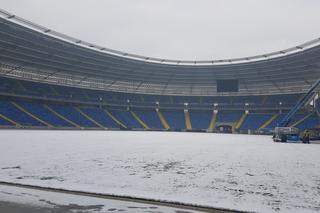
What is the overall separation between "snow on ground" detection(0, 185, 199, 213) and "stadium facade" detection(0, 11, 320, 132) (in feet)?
144

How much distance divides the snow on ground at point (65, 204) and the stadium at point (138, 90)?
37386 millimetres

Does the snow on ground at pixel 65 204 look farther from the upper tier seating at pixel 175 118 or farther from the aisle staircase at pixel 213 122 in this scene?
the upper tier seating at pixel 175 118

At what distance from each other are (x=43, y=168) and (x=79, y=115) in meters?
52.3

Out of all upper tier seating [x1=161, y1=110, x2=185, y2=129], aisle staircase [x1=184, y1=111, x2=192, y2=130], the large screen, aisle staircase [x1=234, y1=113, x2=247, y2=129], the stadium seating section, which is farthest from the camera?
the large screen

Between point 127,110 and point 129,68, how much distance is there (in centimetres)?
1180

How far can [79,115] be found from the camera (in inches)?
2361

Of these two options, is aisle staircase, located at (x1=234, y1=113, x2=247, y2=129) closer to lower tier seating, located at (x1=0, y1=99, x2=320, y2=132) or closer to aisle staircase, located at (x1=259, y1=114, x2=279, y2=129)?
lower tier seating, located at (x1=0, y1=99, x2=320, y2=132)

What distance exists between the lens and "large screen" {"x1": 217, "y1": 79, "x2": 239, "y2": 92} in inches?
2817

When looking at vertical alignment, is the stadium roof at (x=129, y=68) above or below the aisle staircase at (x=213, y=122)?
above

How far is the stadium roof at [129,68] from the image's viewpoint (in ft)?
170

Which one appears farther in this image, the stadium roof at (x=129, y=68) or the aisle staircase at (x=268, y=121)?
the aisle staircase at (x=268, y=121)

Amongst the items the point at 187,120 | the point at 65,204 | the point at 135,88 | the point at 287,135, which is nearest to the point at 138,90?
the point at 135,88

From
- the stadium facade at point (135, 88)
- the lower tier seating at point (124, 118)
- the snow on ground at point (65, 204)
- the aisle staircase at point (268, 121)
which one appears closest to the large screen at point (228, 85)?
the stadium facade at point (135, 88)

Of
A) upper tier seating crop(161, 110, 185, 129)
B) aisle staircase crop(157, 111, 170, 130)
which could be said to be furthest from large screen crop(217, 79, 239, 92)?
aisle staircase crop(157, 111, 170, 130)
